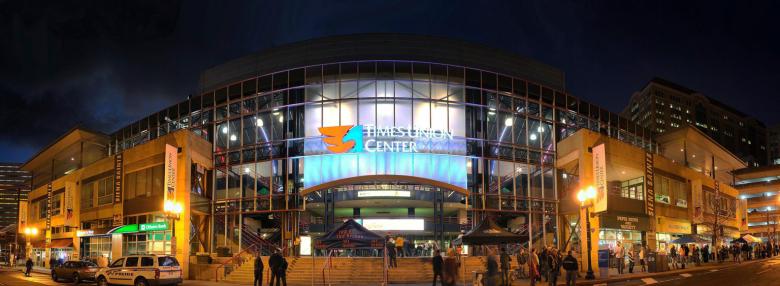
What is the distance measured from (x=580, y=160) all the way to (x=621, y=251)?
742 centimetres

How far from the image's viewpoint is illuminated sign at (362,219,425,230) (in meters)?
45.3

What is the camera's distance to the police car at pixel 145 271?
1176 inches

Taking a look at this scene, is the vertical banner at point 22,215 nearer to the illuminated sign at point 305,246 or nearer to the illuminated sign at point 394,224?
the illuminated sign at point 305,246

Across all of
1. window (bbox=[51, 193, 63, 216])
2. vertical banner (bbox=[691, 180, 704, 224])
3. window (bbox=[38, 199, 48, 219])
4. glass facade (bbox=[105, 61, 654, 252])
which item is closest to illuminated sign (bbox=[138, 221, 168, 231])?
glass facade (bbox=[105, 61, 654, 252])

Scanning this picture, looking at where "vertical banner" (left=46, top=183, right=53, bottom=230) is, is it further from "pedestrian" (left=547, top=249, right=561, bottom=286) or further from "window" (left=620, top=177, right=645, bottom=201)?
"pedestrian" (left=547, top=249, right=561, bottom=286)

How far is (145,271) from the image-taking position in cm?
3008

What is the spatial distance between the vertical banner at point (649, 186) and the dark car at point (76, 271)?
122ft

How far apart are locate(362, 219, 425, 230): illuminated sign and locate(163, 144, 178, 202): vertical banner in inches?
512

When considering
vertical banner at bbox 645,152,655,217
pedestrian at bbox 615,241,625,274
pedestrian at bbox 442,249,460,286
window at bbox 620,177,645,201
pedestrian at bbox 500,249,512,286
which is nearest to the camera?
pedestrian at bbox 442,249,460,286

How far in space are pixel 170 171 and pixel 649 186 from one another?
113 ft

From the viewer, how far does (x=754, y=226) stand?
360 feet

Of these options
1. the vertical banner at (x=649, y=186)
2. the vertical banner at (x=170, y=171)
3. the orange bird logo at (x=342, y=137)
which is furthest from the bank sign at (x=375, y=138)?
the vertical banner at (x=649, y=186)

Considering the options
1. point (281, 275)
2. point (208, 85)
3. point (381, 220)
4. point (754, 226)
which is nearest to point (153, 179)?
point (208, 85)

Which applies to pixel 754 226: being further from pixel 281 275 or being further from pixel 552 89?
pixel 281 275
